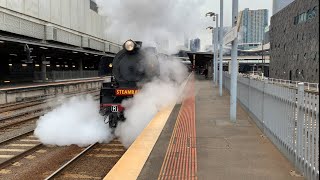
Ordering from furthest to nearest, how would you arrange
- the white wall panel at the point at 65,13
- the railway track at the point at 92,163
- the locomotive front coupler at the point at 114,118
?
the white wall panel at the point at 65,13 → the locomotive front coupler at the point at 114,118 → the railway track at the point at 92,163

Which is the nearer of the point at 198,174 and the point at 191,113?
the point at 198,174

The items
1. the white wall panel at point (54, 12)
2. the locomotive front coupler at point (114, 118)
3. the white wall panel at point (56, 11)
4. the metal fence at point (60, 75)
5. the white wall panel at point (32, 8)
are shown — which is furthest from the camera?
the white wall panel at point (56, 11)

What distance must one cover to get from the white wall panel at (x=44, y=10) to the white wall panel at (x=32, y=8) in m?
0.79

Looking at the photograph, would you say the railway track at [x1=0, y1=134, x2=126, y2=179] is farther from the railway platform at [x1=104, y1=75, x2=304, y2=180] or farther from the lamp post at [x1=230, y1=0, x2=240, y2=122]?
the lamp post at [x1=230, y1=0, x2=240, y2=122]

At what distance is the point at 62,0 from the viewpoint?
42844 millimetres

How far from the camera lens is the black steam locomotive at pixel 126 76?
10.8m

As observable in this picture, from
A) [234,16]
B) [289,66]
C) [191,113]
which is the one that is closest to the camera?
[234,16]

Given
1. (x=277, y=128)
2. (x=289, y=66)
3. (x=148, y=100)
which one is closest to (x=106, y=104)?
(x=148, y=100)

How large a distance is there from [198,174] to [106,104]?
621cm

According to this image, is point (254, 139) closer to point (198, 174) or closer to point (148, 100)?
point (198, 174)

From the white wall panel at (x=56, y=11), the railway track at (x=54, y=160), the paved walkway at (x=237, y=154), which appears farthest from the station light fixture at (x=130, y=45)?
the white wall panel at (x=56, y=11)

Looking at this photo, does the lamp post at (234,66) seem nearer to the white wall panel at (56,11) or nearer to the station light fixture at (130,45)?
the station light fixture at (130,45)

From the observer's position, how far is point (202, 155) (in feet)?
20.1

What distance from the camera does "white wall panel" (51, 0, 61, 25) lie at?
131 feet
